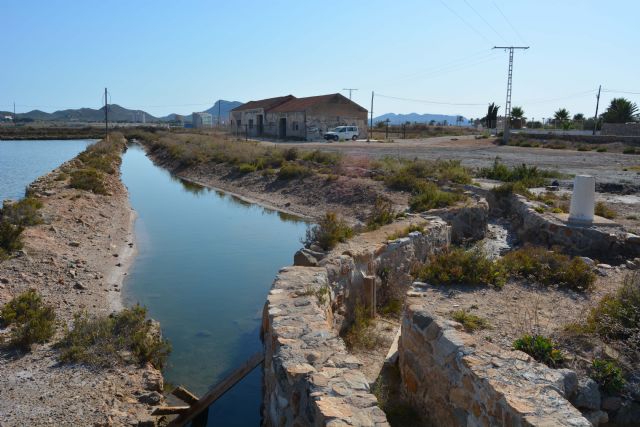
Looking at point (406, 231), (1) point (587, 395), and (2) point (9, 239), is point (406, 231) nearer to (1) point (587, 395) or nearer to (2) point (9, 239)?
(1) point (587, 395)

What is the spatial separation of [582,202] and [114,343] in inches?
418

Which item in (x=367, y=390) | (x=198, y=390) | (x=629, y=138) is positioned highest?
(x=629, y=138)

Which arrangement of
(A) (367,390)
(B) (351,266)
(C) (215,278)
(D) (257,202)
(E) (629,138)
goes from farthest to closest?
(E) (629,138), (D) (257,202), (C) (215,278), (B) (351,266), (A) (367,390)

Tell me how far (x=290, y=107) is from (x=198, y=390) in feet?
168

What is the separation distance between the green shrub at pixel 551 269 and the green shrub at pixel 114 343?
606 cm

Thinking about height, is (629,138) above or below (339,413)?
above

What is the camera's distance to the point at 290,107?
56781mm

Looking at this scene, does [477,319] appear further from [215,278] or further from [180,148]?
[180,148]

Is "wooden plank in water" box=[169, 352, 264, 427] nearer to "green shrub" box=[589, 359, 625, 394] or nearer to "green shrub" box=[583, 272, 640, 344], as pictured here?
"green shrub" box=[589, 359, 625, 394]

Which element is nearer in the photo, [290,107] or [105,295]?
[105,295]

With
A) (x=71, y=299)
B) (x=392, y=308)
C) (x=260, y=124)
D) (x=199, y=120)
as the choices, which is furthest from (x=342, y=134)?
(x=199, y=120)

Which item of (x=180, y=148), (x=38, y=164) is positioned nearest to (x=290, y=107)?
(x=180, y=148)

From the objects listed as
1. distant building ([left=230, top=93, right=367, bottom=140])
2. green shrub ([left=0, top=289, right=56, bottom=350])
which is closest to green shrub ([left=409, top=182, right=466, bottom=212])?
green shrub ([left=0, top=289, right=56, bottom=350])

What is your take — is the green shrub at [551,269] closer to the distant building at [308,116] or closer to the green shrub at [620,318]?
the green shrub at [620,318]
